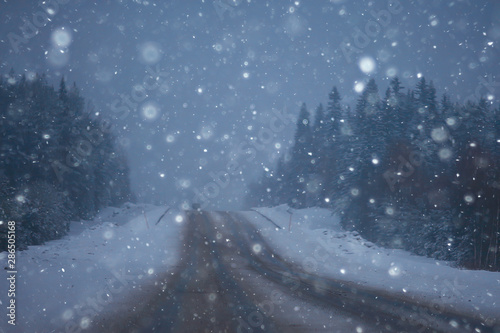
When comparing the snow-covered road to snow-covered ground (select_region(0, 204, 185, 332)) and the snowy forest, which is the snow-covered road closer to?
snow-covered ground (select_region(0, 204, 185, 332))

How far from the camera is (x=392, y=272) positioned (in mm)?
14438

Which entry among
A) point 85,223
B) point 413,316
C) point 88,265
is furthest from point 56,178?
point 413,316

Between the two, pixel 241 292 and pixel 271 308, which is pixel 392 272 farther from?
pixel 271 308

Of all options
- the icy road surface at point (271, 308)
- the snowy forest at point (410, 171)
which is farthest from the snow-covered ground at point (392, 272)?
the snowy forest at point (410, 171)

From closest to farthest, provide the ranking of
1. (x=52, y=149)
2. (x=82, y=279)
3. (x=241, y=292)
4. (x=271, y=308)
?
(x=271, y=308) → (x=241, y=292) → (x=82, y=279) → (x=52, y=149)

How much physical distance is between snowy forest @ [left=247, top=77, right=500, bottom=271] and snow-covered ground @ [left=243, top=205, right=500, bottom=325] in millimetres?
3786

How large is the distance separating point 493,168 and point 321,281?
1404cm

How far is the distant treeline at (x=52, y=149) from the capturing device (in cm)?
3138

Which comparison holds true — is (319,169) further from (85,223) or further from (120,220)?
(85,223)

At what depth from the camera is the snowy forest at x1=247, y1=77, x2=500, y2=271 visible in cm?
1991

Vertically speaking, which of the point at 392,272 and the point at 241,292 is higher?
the point at 241,292

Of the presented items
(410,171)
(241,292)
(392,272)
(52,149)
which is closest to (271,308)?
(241,292)

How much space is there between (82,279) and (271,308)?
607 cm

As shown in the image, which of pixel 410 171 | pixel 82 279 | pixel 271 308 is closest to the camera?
pixel 271 308
